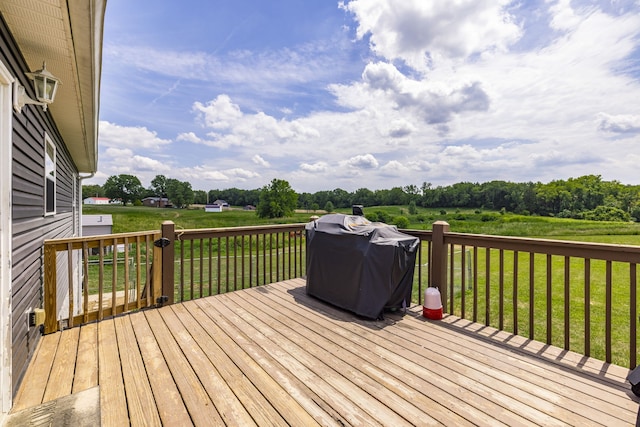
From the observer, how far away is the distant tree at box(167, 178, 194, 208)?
45562 millimetres

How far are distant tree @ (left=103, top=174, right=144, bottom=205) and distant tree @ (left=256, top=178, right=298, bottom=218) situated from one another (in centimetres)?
2409

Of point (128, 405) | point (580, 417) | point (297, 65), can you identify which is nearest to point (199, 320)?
point (128, 405)

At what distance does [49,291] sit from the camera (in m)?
2.56

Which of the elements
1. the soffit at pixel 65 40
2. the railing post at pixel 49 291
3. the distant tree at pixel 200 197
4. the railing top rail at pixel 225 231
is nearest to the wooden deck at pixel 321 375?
the railing post at pixel 49 291

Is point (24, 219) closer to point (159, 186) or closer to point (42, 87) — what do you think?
point (42, 87)

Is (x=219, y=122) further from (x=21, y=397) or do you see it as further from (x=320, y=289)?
(x=21, y=397)

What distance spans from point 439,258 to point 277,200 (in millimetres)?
32156

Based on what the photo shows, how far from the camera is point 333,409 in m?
1.57

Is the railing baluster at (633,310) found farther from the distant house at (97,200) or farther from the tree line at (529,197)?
the distant house at (97,200)

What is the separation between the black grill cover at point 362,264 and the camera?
9.20ft

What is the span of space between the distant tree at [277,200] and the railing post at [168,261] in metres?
30.7

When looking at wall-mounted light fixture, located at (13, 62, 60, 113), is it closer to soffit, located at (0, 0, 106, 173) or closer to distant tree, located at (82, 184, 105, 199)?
soffit, located at (0, 0, 106, 173)

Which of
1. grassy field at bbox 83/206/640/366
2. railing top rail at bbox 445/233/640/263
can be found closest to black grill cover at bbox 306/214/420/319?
railing top rail at bbox 445/233/640/263

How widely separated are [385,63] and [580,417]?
806cm
